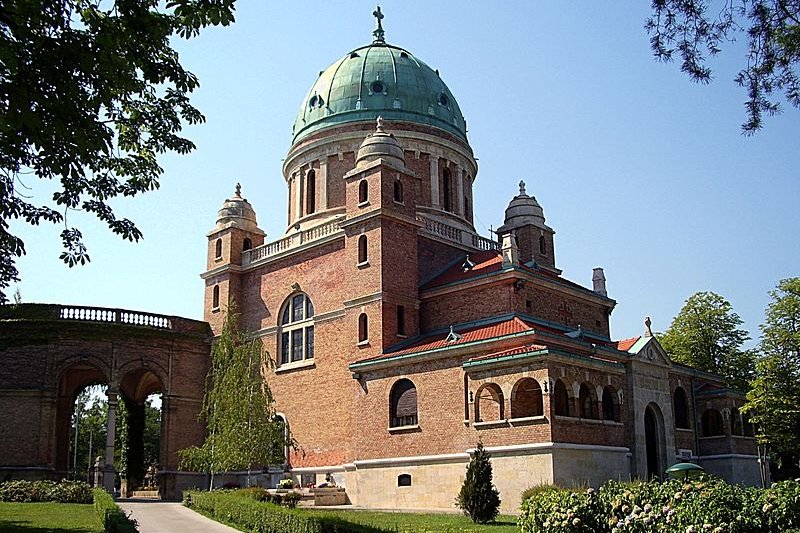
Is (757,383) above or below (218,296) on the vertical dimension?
below

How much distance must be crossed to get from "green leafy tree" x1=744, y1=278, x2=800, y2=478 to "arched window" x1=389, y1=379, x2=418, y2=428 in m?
16.0

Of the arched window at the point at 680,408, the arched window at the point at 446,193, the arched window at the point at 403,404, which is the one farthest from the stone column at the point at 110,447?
the arched window at the point at 680,408

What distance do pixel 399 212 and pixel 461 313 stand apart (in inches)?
212

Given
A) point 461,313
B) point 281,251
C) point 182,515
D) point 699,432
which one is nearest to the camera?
point 182,515

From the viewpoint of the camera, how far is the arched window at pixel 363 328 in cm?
3494

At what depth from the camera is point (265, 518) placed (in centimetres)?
1988

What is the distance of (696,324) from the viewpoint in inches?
1960

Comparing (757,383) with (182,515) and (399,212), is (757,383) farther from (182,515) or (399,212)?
→ (182,515)

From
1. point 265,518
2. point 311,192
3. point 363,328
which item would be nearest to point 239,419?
point 363,328

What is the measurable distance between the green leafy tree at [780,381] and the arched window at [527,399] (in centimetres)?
1268

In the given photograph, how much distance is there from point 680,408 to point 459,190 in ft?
51.0

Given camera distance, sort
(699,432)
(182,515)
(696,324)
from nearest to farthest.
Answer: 1. (182,515)
2. (699,432)
3. (696,324)

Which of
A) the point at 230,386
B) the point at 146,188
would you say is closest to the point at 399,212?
the point at 230,386

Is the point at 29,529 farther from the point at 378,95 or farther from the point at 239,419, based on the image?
the point at 378,95
